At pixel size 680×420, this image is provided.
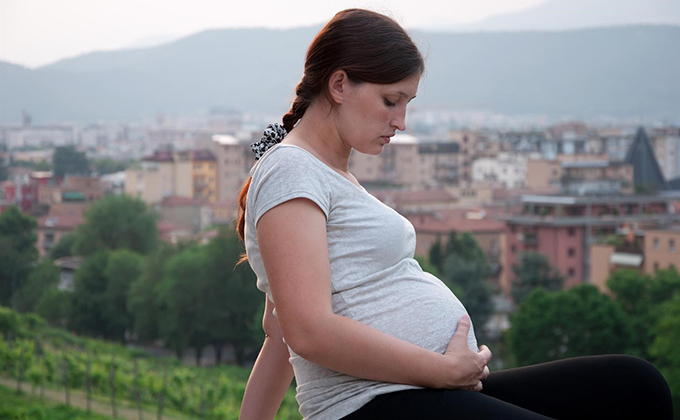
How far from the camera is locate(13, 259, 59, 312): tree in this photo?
15.6 metres

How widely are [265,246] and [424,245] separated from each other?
889 inches

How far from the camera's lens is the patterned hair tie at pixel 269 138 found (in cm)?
91

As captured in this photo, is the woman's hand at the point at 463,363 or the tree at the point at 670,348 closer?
the woman's hand at the point at 463,363

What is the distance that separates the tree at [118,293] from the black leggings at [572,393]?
56.6 feet

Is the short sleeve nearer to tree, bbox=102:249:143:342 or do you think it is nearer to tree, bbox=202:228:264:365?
tree, bbox=202:228:264:365

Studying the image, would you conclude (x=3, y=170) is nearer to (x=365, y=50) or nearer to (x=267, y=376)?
→ (x=267, y=376)

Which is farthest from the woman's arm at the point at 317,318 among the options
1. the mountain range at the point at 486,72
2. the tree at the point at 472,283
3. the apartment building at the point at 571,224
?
the mountain range at the point at 486,72

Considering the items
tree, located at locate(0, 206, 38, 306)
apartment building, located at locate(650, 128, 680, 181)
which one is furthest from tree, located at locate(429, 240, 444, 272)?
apartment building, located at locate(650, 128, 680, 181)

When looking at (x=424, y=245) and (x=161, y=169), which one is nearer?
(x=424, y=245)

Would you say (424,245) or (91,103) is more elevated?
(91,103)

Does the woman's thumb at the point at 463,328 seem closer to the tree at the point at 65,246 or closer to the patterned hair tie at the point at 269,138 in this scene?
the patterned hair tie at the point at 269,138

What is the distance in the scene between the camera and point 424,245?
2316cm

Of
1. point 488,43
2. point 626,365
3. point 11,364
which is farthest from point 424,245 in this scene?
point 488,43

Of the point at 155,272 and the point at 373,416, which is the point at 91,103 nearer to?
the point at 155,272
